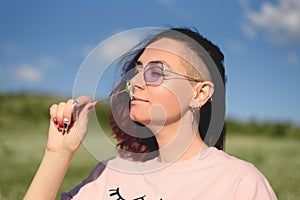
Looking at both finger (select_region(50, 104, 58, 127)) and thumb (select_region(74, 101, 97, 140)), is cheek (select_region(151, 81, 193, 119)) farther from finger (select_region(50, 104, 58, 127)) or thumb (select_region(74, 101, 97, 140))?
finger (select_region(50, 104, 58, 127))

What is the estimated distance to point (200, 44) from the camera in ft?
11.0

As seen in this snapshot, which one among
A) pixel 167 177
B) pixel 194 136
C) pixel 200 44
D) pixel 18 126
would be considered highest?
pixel 200 44

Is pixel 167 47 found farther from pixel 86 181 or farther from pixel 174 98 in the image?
pixel 86 181

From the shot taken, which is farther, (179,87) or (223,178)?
(179,87)

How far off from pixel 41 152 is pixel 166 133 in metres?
13.0

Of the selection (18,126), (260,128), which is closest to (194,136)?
(18,126)

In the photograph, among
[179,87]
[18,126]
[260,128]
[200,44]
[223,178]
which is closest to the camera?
[223,178]

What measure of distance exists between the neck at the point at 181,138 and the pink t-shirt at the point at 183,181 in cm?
6

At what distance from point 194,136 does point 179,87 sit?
11.5 inches

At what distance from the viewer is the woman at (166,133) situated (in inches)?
120

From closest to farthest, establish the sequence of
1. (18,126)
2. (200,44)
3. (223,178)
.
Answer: (223,178), (200,44), (18,126)

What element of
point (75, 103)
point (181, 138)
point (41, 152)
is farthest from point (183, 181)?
point (41, 152)

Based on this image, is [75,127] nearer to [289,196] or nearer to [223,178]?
[223,178]

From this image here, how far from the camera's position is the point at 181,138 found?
10.5 feet
